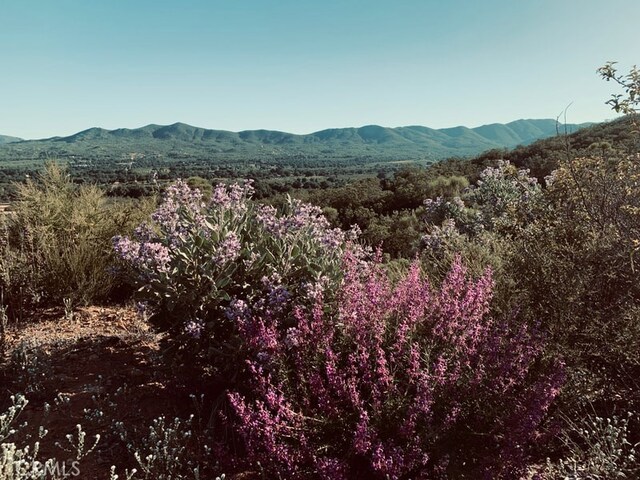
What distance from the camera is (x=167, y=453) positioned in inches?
103

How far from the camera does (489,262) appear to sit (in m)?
5.11

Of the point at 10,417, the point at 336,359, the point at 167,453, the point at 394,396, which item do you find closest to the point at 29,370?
the point at 10,417

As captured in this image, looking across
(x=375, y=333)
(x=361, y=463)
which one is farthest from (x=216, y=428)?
(x=375, y=333)

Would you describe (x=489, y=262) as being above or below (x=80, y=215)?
below

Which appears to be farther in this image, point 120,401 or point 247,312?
point 120,401

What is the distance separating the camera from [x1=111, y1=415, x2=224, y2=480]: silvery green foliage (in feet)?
8.36

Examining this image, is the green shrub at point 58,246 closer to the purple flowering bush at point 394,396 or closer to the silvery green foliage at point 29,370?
the silvery green foliage at point 29,370

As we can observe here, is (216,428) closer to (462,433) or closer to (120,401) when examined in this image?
(120,401)

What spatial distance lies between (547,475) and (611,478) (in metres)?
0.48

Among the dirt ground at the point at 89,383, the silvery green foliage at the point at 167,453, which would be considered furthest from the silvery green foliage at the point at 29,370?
the silvery green foliage at the point at 167,453

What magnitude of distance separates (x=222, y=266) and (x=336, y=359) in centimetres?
108

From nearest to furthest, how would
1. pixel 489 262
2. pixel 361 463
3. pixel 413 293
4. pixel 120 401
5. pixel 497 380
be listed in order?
pixel 497 380, pixel 361 463, pixel 413 293, pixel 120 401, pixel 489 262

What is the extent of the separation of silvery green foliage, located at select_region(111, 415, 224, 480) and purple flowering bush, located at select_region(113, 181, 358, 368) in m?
0.58

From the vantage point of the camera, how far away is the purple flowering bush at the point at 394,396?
241 centimetres
